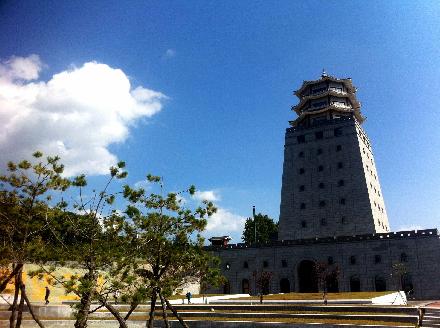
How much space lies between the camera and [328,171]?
5712 centimetres

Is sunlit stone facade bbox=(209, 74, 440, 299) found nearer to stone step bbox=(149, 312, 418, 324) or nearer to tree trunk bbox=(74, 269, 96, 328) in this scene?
stone step bbox=(149, 312, 418, 324)

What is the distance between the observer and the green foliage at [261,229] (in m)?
79.2

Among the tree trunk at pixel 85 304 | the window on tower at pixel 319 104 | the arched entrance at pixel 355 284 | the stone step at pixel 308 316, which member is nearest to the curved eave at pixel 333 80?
the window on tower at pixel 319 104

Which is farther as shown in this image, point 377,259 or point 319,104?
point 319,104

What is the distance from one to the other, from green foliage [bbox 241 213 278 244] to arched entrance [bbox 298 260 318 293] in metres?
28.6

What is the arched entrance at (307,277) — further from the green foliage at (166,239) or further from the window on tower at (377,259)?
the green foliage at (166,239)

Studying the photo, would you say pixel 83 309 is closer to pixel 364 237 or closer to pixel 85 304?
pixel 85 304

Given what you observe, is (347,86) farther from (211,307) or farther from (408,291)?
(211,307)

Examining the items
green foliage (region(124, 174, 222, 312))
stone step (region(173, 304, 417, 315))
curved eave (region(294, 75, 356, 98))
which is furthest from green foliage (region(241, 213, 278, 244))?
green foliage (region(124, 174, 222, 312))

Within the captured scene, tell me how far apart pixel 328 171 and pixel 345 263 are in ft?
49.0

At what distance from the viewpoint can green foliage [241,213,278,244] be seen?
260 ft

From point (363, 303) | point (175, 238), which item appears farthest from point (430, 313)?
point (175, 238)

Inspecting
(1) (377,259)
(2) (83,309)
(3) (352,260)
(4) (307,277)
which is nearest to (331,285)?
(4) (307,277)

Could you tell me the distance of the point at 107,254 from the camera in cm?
1523
